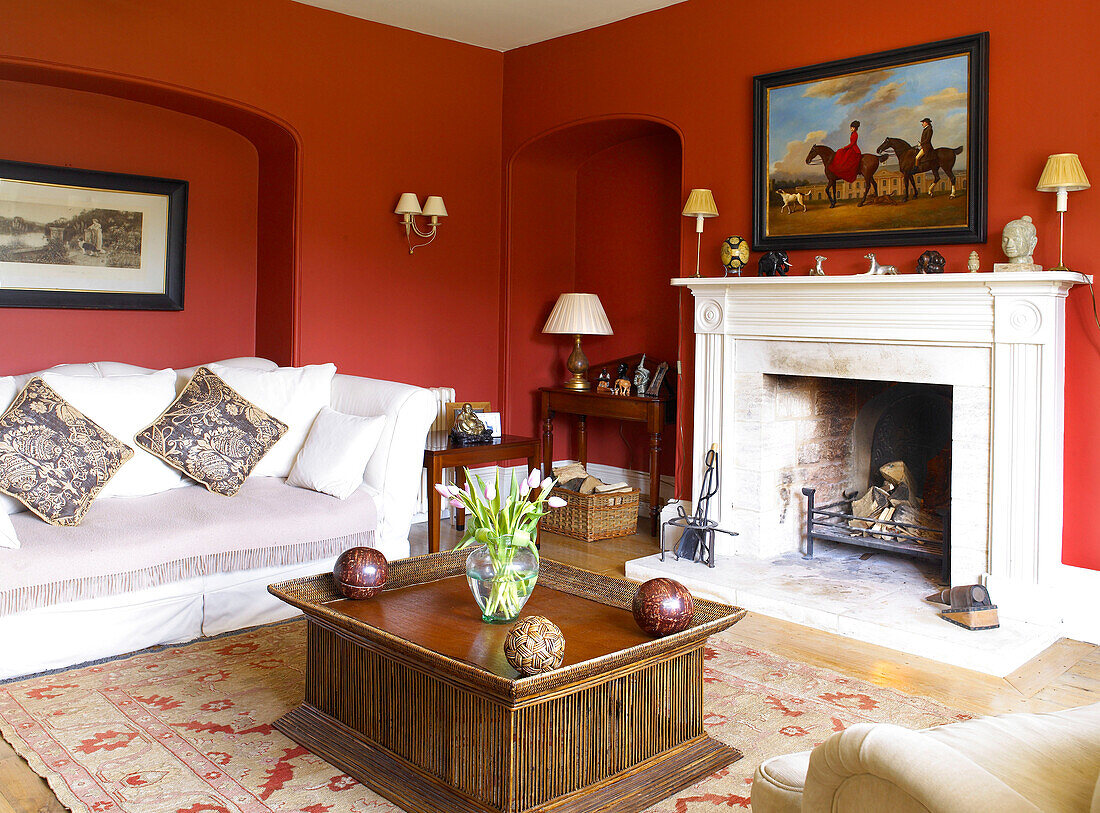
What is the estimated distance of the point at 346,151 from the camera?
17.2 feet

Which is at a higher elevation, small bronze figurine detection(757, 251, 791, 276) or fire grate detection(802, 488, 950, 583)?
small bronze figurine detection(757, 251, 791, 276)

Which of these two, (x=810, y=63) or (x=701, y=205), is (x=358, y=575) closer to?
(x=701, y=205)

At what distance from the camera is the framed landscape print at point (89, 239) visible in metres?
4.54

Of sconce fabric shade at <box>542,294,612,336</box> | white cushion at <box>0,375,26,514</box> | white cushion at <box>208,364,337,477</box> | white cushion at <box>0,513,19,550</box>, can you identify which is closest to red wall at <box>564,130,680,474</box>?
sconce fabric shade at <box>542,294,612,336</box>

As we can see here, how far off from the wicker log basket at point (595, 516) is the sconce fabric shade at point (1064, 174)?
269 centimetres

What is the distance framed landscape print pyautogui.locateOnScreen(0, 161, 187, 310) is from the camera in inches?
179

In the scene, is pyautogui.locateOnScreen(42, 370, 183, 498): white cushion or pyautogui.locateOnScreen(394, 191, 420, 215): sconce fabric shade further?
pyautogui.locateOnScreen(394, 191, 420, 215): sconce fabric shade

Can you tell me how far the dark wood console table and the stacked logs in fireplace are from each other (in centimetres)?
93

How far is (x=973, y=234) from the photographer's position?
3814mm

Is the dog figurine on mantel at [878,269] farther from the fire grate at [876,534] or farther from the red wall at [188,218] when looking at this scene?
the red wall at [188,218]

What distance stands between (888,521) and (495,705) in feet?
Answer: 9.54

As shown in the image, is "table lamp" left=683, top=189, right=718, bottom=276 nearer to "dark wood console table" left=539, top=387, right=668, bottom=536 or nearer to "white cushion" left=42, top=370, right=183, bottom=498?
"dark wood console table" left=539, top=387, right=668, bottom=536

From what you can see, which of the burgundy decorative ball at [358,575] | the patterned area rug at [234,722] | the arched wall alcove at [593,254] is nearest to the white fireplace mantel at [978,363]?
the patterned area rug at [234,722]

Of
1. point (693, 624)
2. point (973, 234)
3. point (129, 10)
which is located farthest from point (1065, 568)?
point (129, 10)
